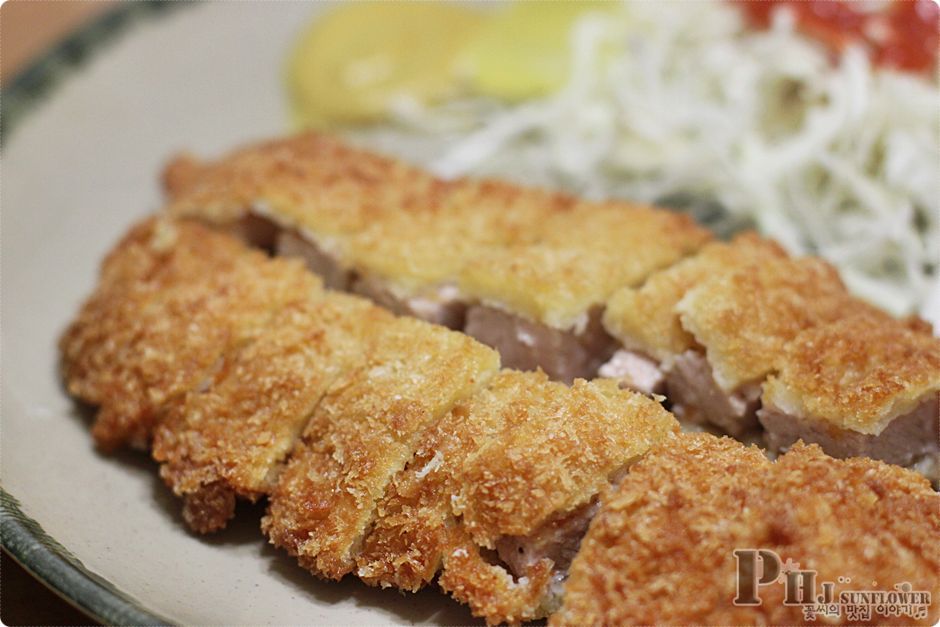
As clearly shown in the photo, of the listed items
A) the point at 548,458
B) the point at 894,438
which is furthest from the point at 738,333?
the point at 548,458

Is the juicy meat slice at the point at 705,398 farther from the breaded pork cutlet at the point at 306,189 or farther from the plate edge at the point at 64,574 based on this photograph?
the plate edge at the point at 64,574

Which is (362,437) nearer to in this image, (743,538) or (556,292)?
(556,292)

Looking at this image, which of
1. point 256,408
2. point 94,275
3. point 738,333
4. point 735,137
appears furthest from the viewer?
point 735,137

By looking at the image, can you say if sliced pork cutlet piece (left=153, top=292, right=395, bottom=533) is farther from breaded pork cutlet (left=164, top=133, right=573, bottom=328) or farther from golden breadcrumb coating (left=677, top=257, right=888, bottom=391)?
golden breadcrumb coating (left=677, top=257, right=888, bottom=391)

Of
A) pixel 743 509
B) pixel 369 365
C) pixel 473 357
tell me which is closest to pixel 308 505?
pixel 369 365

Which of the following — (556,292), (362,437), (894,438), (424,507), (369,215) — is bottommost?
(894,438)

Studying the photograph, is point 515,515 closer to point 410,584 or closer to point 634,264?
point 410,584
